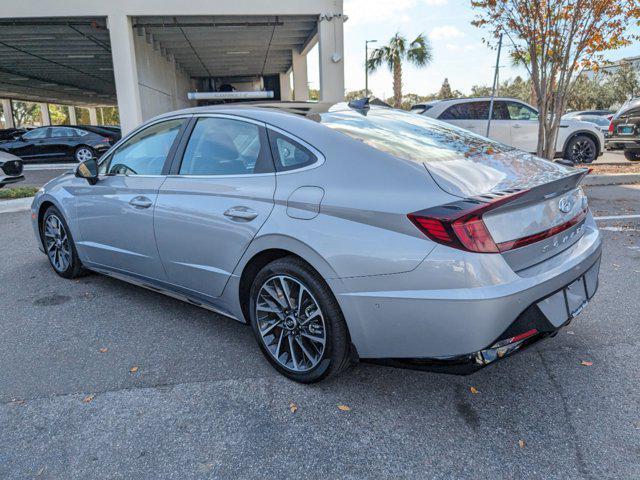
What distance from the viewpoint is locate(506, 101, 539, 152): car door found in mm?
11258

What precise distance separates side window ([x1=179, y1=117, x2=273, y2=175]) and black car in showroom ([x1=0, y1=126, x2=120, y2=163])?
14.7 m

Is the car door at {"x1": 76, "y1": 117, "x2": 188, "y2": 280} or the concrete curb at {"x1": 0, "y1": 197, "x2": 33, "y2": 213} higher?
the car door at {"x1": 76, "y1": 117, "x2": 188, "y2": 280}

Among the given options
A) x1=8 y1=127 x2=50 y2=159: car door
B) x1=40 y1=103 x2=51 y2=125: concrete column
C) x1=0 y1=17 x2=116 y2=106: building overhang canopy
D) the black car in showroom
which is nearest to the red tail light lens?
x1=0 y1=17 x2=116 y2=106: building overhang canopy

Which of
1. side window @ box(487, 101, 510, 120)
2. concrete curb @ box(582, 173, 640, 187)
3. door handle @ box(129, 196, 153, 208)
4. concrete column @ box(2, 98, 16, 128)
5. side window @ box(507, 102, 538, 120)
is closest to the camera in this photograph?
door handle @ box(129, 196, 153, 208)

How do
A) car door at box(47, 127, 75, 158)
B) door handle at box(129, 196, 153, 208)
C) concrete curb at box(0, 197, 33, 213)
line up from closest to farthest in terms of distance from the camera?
door handle at box(129, 196, 153, 208) < concrete curb at box(0, 197, 33, 213) < car door at box(47, 127, 75, 158)

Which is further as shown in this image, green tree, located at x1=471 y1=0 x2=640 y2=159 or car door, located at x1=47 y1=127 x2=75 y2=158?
car door, located at x1=47 y1=127 x2=75 y2=158

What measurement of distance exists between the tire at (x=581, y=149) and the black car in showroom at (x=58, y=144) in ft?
45.7

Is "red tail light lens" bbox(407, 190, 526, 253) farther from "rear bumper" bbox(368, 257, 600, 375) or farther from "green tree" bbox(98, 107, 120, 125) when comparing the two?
"green tree" bbox(98, 107, 120, 125)

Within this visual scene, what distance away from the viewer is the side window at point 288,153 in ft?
8.87

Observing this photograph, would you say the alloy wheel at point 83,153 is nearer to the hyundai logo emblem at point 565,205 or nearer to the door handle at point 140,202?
the door handle at point 140,202

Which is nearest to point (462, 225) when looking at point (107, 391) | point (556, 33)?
point (107, 391)

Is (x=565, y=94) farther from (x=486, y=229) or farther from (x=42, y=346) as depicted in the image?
(x=42, y=346)

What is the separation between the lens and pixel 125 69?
12648mm

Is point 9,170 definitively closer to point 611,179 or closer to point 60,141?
point 60,141
